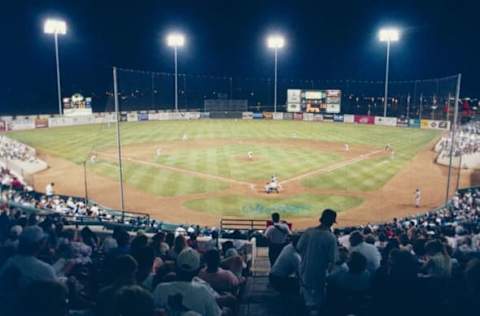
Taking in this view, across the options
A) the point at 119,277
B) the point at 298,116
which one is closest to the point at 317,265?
the point at 119,277

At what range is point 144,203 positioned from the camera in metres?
29.5

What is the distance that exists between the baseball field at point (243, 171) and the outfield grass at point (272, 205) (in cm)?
6

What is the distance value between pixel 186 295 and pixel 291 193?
26534mm

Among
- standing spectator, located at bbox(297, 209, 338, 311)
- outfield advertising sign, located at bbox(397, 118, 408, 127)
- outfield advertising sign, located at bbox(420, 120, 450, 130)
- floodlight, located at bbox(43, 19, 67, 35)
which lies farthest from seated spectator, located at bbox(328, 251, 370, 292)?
outfield advertising sign, located at bbox(397, 118, 408, 127)

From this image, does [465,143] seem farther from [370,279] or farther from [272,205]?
[370,279]

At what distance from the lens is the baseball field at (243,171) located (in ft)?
94.8

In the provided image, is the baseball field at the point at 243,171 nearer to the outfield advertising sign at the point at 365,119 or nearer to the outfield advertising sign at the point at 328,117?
the outfield advertising sign at the point at 365,119

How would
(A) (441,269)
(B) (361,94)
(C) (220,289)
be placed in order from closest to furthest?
(C) (220,289)
(A) (441,269)
(B) (361,94)

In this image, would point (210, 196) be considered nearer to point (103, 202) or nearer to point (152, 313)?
point (103, 202)

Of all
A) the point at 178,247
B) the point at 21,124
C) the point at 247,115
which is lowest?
the point at 21,124

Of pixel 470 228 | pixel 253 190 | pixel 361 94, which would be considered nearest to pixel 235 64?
pixel 361 94

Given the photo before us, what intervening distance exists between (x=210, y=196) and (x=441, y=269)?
23.5 m

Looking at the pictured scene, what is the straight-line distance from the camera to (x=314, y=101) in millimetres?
88062

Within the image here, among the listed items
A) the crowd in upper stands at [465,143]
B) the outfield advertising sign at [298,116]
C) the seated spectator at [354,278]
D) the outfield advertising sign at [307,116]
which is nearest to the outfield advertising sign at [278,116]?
the outfield advertising sign at [298,116]
